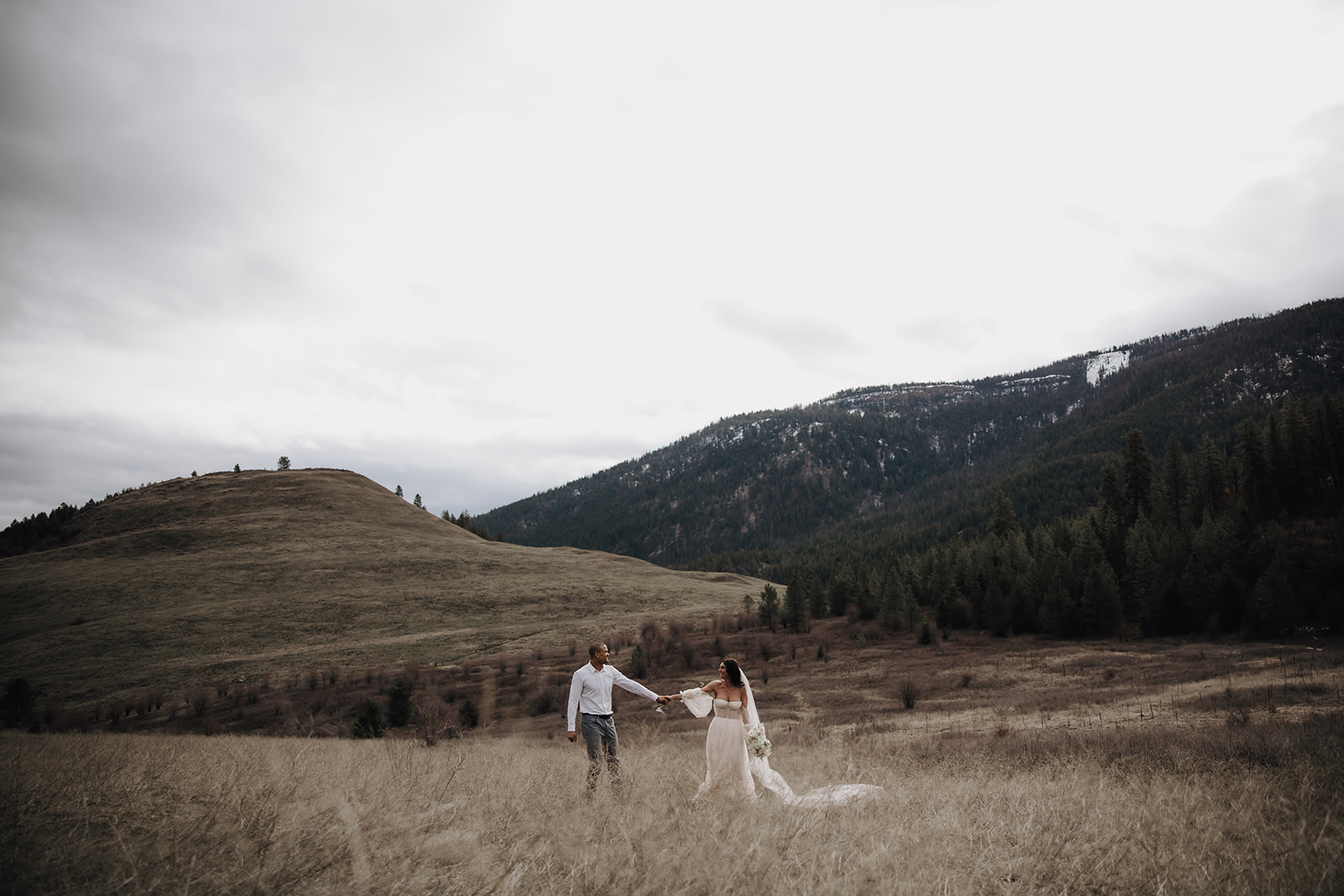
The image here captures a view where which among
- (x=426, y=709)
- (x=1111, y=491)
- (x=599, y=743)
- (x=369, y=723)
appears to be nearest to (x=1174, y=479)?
(x=1111, y=491)

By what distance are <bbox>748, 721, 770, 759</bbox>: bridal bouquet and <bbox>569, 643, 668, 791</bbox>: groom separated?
1410 mm

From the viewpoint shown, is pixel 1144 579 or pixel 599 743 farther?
pixel 1144 579

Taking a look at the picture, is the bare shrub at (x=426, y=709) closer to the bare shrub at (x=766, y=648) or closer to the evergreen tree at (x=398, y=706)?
the evergreen tree at (x=398, y=706)

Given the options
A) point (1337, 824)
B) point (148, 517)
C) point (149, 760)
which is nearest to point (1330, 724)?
point (1337, 824)

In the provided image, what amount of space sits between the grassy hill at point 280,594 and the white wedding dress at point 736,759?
3391cm

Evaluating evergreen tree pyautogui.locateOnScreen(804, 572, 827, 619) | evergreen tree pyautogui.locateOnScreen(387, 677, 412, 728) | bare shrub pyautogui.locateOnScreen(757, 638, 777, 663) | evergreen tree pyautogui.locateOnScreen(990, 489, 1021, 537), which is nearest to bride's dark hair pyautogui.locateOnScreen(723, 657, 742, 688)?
evergreen tree pyautogui.locateOnScreen(387, 677, 412, 728)

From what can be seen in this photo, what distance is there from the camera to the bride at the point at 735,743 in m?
8.45

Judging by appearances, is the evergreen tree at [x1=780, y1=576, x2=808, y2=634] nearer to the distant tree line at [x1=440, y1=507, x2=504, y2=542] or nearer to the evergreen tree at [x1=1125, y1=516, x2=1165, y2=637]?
the evergreen tree at [x1=1125, y1=516, x2=1165, y2=637]

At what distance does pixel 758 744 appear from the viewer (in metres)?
9.09

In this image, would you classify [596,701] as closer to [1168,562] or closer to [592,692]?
[592,692]

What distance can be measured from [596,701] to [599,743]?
58cm

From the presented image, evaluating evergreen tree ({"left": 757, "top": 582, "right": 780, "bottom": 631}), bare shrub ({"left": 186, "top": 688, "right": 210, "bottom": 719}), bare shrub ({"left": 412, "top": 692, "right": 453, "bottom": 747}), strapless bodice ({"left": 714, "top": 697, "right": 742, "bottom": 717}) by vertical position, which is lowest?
evergreen tree ({"left": 757, "top": 582, "right": 780, "bottom": 631})

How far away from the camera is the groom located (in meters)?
9.05

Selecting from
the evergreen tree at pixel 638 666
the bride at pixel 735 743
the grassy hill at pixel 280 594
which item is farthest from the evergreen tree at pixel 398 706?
the bride at pixel 735 743
